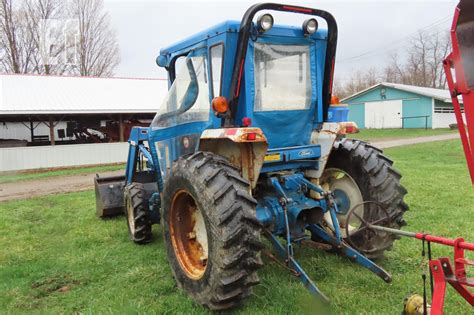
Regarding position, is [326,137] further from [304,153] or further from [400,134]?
[400,134]

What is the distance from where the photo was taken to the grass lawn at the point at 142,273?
12.3 ft

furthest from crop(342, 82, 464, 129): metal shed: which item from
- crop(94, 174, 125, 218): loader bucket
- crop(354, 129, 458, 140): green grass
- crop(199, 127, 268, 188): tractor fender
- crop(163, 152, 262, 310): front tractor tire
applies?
crop(163, 152, 262, 310): front tractor tire

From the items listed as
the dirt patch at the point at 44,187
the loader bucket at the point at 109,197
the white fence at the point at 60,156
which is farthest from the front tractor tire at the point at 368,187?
the white fence at the point at 60,156

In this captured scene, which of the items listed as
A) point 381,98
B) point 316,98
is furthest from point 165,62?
point 381,98

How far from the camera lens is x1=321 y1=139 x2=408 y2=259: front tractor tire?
170 inches

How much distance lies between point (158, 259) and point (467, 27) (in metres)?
4.09

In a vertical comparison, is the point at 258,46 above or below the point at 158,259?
above

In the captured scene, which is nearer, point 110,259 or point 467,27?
point 467,27

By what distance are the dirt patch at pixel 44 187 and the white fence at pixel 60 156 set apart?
143 inches

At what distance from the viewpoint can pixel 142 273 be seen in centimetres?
462

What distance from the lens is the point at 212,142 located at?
13.9 ft

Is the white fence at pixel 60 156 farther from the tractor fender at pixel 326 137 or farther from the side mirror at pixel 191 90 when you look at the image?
the tractor fender at pixel 326 137

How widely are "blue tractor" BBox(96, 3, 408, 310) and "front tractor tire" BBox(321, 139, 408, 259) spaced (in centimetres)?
1

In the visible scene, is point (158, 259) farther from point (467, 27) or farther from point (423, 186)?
point (423, 186)
